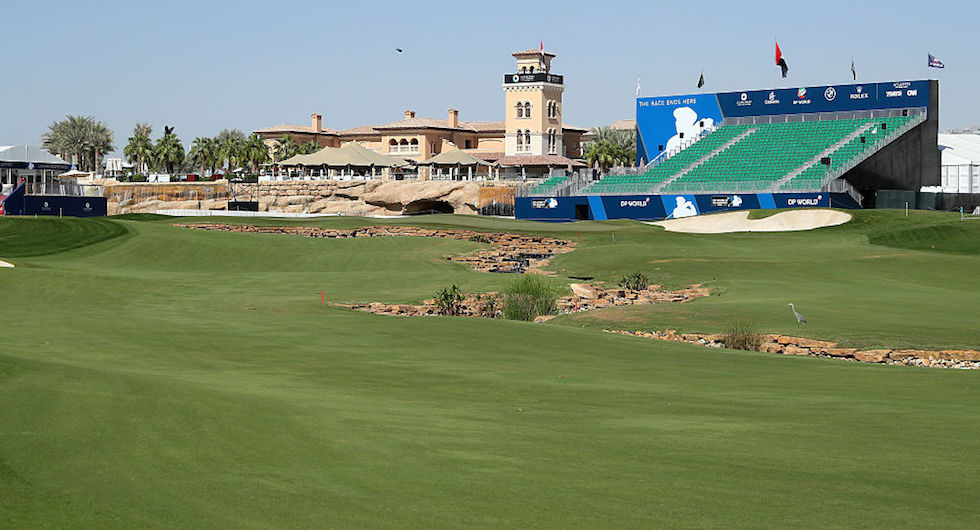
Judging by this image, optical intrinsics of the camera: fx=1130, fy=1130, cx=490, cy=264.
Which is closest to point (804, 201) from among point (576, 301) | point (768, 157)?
point (768, 157)

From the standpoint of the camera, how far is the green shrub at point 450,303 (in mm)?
36625

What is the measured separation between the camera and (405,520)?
962cm

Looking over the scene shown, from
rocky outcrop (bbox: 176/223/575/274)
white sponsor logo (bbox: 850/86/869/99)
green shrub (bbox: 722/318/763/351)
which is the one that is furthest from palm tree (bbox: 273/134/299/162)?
green shrub (bbox: 722/318/763/351)

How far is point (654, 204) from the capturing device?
9262 cm

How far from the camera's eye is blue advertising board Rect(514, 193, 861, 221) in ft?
278

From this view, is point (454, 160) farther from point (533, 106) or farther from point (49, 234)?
point (49, 234)

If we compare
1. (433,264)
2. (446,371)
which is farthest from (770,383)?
(433,264)

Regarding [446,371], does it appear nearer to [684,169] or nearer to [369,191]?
[684,169]

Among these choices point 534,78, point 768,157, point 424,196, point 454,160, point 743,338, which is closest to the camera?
point 743,338

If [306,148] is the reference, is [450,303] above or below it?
below

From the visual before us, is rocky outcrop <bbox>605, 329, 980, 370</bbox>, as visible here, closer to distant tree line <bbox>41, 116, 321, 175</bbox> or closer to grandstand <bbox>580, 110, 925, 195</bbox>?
grandstand <bbox>580, 110, 925, 195</bbox>

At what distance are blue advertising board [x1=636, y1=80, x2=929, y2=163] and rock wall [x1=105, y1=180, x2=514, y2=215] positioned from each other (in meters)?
15.8

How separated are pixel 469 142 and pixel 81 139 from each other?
203ft

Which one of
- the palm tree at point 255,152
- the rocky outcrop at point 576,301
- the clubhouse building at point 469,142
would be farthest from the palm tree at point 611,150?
the rocky outcrop at point 576,301
